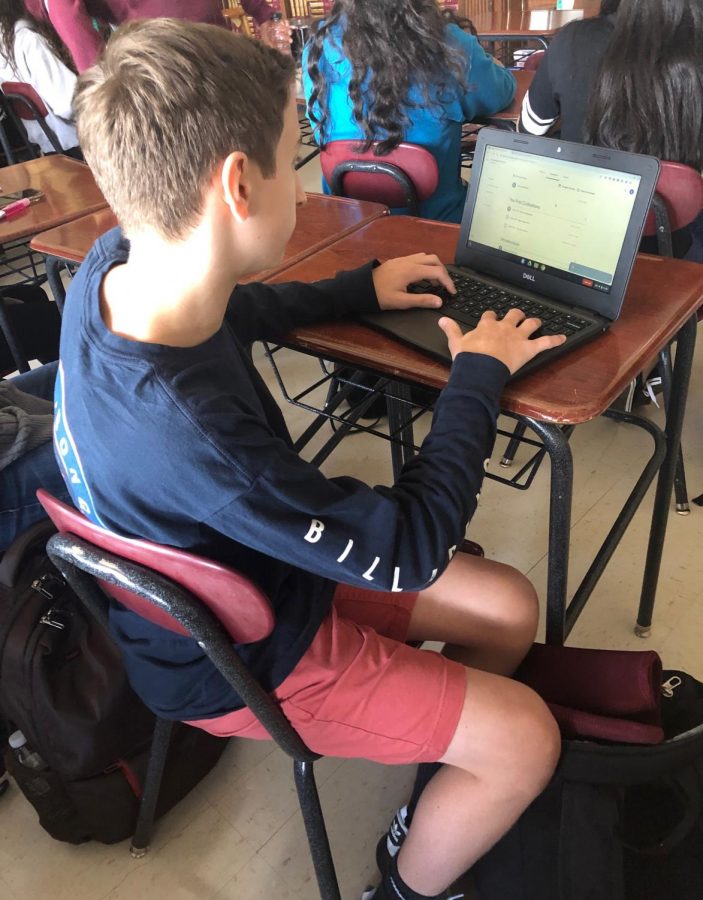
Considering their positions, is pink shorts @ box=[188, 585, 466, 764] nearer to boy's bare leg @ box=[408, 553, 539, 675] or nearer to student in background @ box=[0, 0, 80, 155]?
boy's bare leg @ box=[408, 553, 539, 675]

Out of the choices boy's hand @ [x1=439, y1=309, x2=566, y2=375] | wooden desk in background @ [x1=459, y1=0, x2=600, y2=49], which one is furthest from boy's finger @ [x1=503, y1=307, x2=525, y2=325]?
wooden desk in background @ [x1=459, y1=0, x2=600, y2=49]

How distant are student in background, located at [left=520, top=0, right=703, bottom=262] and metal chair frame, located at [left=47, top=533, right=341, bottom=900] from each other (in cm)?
133

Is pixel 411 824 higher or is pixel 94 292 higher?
pixel 94 292

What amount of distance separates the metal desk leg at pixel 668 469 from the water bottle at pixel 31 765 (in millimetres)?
1099

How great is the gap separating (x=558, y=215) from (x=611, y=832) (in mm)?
798

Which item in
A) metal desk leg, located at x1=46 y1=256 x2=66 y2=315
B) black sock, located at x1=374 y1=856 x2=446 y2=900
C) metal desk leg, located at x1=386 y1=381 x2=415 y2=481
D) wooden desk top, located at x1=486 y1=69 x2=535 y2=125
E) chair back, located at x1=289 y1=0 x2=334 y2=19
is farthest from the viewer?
chair back, located at x1=289 y1=0 x2=334 y2=19

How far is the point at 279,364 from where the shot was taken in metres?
2.44

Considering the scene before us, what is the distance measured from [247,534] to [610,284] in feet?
1.87

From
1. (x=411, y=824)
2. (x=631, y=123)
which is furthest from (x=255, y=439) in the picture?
(x=631, y=123)

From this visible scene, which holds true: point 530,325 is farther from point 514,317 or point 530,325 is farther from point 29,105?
point 29,105

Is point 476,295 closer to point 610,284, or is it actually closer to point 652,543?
point 610,284

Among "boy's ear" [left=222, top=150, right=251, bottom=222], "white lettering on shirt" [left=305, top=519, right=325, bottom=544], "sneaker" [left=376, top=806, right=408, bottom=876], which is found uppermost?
"boy's ear" [left=222, top=150, right=251, bottom=222]

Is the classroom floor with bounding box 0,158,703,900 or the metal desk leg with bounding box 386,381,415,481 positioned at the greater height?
the metal desk leg with bounding box 386,381,415,481

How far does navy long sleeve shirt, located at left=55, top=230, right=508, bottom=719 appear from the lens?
68 cm
